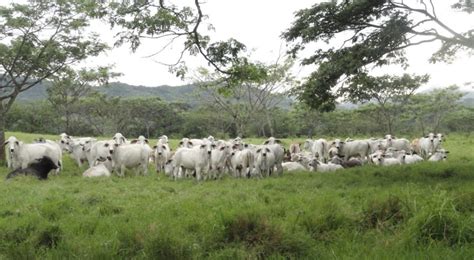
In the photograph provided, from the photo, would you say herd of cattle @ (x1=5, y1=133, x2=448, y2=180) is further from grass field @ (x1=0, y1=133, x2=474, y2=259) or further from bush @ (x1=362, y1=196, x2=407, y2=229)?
bush @ (x1=362, y1=196, x2=407, y2=229)

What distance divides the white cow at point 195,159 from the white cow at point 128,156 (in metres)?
1.59

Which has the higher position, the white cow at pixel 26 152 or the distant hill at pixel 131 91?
the distant hill at pixel 131 91

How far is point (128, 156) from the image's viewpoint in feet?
56.9

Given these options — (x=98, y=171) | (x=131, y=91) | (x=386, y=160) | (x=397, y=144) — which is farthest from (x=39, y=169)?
(x=131, y=91)

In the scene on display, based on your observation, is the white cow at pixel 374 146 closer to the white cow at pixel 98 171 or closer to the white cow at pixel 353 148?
the white cow at pixel 353 148

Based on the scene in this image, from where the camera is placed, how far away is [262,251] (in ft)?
18.1

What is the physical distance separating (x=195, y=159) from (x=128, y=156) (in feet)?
9.53

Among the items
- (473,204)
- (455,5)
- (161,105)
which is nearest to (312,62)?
(455,5)

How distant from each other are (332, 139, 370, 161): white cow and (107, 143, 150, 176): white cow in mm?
10193

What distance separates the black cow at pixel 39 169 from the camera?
50.4ft

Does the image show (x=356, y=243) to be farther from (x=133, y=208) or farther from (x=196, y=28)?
(x=133, y=208)

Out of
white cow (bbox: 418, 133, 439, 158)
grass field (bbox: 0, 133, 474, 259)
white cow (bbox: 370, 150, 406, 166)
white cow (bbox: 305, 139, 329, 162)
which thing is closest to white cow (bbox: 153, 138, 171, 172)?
white cow (bbox: 305, 139, 329, 162)

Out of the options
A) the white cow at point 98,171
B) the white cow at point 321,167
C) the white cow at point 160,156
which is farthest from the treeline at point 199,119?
the white cow at point 98,171

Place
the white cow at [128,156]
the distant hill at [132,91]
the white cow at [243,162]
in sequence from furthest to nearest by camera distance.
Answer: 1. the distant hill at [132,91]
2. the white cow at [128,156]
3. the white cow at [243,162]
